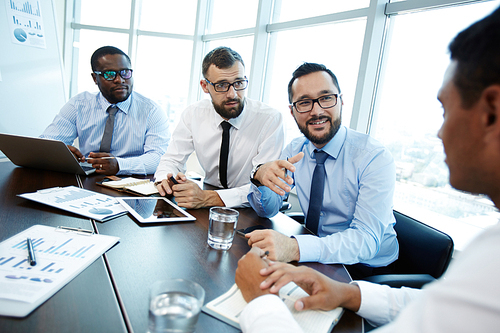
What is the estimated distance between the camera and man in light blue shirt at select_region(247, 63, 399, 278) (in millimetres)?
1349

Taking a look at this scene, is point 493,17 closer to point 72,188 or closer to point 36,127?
point 72,188

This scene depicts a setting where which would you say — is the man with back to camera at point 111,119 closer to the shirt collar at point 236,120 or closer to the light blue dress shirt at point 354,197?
the shirt collar at point 236,120

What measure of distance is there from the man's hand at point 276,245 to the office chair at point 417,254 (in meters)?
0.42

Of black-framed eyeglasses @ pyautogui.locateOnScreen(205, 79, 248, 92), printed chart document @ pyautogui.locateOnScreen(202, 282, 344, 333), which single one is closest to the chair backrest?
printed chart document @ pyautogui.locateOnScreen(202, 282, 344, 333)

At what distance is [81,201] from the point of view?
134 cm

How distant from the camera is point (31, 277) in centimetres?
71

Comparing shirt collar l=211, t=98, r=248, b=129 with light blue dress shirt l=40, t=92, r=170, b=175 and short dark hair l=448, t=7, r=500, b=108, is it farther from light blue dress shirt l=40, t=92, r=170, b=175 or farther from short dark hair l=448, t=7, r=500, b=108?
short dark hair l=448, t=7, r=500, b=108

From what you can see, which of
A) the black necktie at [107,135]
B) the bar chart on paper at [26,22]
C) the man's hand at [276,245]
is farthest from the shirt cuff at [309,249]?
the bar chart on paper at [26,22]

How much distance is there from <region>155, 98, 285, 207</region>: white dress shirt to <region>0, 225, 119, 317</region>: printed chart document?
1049 mm

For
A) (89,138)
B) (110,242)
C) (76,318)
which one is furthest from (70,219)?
(89,138)

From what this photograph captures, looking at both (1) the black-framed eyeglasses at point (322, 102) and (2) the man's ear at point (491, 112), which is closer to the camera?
(2) the man's ear at point (491, 112)

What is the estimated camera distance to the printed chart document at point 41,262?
63 cm

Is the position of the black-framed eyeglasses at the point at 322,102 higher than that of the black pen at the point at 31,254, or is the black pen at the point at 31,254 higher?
the black-framed eyeglasses at the point at 322,102

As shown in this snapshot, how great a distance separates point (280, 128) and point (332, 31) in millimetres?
1690
